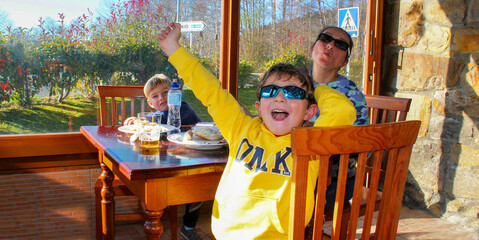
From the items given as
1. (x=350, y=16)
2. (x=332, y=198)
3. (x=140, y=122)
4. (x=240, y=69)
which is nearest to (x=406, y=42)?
(x=350, y=16)

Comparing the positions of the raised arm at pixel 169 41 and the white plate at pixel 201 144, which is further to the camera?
the white plate at pixel 201 144

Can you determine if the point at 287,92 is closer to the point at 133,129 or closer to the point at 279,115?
the point at 279,115

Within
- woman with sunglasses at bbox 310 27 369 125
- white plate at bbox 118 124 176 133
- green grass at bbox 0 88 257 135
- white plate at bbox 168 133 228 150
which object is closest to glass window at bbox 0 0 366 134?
green grass at bbox 0 88 257 135

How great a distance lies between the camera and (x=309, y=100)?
1.48m

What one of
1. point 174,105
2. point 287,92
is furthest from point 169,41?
point 174,105

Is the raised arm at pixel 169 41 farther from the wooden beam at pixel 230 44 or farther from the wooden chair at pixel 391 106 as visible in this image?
the wooden beam at pixel 230 44

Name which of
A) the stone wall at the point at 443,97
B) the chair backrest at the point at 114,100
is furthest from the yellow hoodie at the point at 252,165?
the stone wall at the point at 443,97

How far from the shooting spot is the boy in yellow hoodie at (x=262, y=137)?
4.32 ft

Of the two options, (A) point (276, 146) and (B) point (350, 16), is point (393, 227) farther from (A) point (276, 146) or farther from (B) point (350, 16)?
(B) point (350, 16)

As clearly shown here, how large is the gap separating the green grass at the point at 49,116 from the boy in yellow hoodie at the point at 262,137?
4.53 feet

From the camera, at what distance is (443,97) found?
301 centimetres

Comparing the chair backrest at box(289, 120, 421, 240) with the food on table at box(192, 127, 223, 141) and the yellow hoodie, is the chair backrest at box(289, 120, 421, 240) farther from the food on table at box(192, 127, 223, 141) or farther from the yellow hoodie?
the food on table at box(192, 127, 223, 141)

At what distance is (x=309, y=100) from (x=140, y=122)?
79 cm

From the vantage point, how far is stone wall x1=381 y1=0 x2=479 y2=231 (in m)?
2.87
